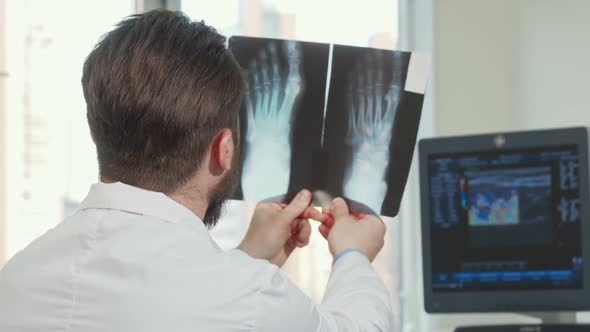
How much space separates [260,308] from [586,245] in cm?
112

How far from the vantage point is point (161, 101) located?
1.03 m

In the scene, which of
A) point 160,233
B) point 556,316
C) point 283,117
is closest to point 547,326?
point 556,316

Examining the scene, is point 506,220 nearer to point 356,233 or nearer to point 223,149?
point 356,233

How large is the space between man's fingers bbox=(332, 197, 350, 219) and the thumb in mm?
45

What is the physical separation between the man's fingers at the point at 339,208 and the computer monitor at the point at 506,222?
0.63 meters

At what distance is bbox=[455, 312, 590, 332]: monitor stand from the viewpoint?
1880 millimetres

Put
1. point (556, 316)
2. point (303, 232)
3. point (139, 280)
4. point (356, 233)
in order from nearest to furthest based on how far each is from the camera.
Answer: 1. point (139, 280)
2. point (356, 233)
3. point (303, 232)
4. point (556, 316)

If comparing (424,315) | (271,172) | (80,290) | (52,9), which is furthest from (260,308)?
(424,315)

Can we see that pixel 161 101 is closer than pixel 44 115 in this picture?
Yes

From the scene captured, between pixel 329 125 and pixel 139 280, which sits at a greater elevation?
pixel 329 125

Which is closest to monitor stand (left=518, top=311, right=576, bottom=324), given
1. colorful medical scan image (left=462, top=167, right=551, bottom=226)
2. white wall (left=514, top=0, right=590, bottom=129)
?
colorful medical scan image (left=462, top=167, right=551, bottom=226)

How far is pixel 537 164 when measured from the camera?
75.4 inches

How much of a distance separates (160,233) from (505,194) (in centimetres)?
114

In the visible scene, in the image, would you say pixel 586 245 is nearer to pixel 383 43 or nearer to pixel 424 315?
pixel 424 315
